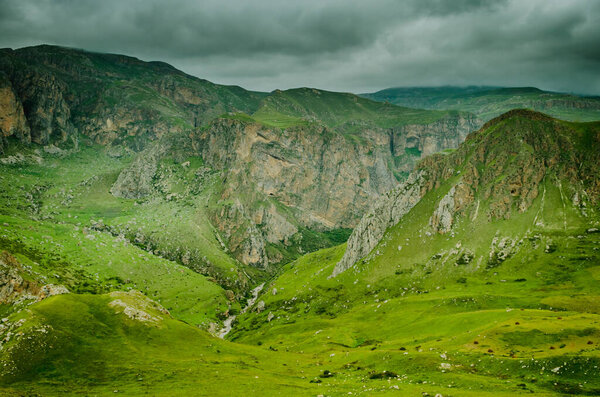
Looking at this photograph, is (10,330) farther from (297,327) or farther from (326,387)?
(297,327)

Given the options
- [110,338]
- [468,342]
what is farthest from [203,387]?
[468,342]

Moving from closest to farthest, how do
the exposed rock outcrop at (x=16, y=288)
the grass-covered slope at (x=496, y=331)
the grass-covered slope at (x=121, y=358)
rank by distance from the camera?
the grass-covered slope at (x=496, y=331), the grass-covered slope at (x=121, y=358), the exposed rock outcrop at (x=16, y=288)

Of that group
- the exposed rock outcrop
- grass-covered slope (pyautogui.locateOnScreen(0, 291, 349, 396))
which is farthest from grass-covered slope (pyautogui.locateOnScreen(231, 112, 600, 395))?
the exposed rock outcrop

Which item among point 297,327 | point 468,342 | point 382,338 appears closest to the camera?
point 468,342

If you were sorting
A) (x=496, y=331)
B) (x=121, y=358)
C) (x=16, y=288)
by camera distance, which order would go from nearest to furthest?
1. (x=496, y=331)
2. (x=121, y=358)
3. (x=16, y=288)

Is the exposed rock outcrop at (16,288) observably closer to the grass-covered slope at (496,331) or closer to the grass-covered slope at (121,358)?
the grass-covered slope at (121,358)

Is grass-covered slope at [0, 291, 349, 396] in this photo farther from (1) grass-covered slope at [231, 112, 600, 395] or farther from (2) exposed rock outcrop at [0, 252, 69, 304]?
(2) exposed rock outcrop at [0, 252, 69, 304]

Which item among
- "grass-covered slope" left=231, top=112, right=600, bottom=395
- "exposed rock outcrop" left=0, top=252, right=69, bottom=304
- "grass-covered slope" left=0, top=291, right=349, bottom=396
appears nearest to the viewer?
"grass-covered slope" left=231, top=112, right=600, bottom=395

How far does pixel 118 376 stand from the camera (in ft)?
238

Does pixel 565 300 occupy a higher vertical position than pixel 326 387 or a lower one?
lower

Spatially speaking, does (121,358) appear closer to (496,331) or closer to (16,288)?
(496,331)

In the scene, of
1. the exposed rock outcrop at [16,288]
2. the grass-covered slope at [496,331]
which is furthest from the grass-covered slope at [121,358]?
the exposed rock outcrop at [16,288]

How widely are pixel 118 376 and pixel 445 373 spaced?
211 feet

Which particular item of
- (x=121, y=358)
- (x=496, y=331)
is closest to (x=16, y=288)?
(x=121, y=358)
